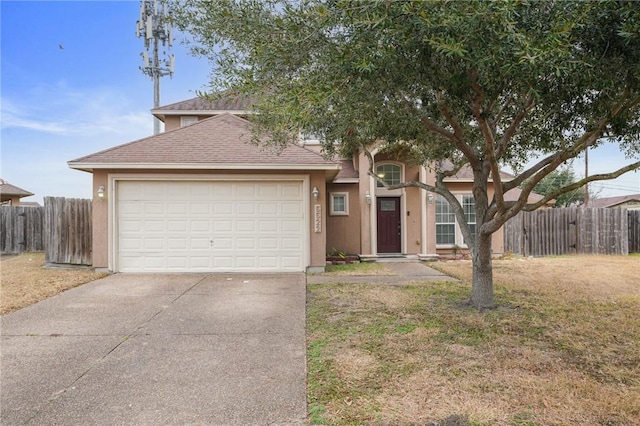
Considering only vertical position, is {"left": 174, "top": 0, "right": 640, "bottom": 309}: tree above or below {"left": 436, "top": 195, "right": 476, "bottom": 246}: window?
above

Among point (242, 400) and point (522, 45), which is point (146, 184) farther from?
point (522, 45)

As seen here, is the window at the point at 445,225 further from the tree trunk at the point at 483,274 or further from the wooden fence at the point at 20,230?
the wooden fence at the point at 20,230

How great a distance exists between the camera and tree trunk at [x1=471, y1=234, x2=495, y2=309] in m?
5.91

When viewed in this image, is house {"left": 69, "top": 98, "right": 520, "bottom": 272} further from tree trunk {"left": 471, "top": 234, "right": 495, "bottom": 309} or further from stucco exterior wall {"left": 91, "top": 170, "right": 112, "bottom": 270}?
tree trunk {"left": 471, "top": 234, "right": 495, "bottom": 309}

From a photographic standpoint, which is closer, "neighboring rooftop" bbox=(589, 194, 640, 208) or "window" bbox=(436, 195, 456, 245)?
"window" bbox=(436, 195, 456, 245)

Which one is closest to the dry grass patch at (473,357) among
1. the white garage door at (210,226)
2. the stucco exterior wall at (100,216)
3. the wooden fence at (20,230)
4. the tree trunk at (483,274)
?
the tree trunk at (483,274)

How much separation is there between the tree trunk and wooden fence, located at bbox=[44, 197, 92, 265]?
10.1 m

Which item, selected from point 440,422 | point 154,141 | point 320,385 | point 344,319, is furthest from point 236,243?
point 440,422

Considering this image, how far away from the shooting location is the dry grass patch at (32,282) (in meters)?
6.71

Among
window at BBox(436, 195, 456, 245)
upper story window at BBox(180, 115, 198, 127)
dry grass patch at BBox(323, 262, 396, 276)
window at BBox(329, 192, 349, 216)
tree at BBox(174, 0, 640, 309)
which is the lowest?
dry grass patch at BBox(323, 262, 396, 276)

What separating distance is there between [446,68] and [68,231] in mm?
10784

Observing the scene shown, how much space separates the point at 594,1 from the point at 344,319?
15.1ft

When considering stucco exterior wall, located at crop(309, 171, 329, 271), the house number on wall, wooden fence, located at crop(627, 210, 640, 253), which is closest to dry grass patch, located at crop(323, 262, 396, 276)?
stucco exterior wall, located at crop(309, 171, 329, 271)

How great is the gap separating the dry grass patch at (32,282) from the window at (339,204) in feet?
23.0
